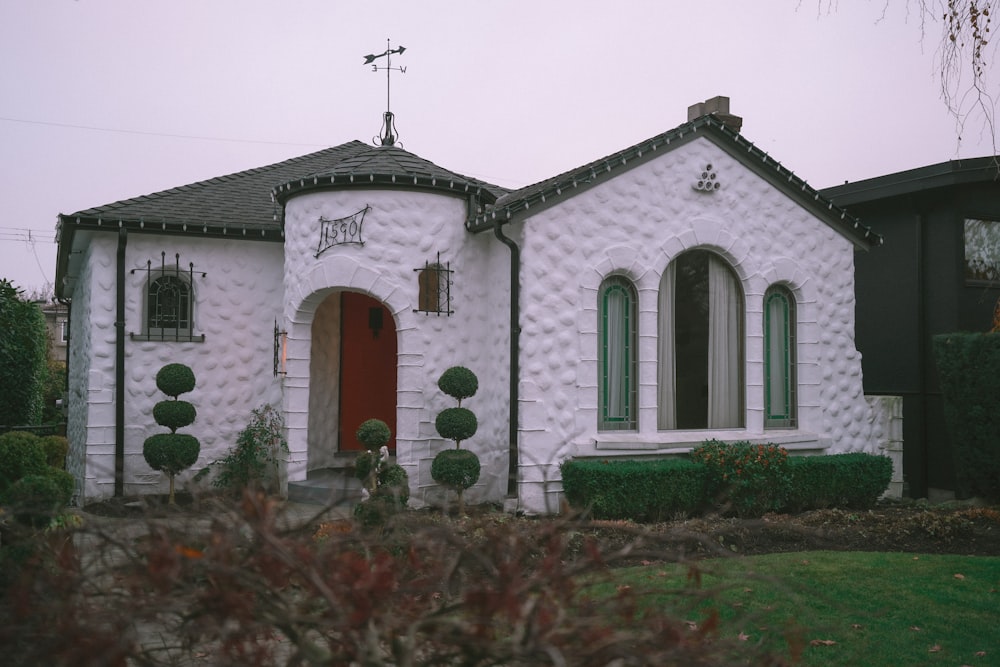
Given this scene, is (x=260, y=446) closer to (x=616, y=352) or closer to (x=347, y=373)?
(x=347, y=373)

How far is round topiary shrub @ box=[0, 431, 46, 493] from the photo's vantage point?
8727 millimetres

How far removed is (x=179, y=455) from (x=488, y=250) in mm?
4554

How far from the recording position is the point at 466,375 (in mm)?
10062

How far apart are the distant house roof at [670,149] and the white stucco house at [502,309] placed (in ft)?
0.09

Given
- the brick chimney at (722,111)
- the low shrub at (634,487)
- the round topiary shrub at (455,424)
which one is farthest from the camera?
the brick chimney at (722,111)

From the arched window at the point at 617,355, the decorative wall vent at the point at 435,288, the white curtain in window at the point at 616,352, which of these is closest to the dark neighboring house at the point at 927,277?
the arched window at the point at 617,355

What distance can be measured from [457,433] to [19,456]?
4617 mm

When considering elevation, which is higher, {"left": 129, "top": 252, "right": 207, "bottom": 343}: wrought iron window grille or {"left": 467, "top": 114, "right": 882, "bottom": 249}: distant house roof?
{"left": 467, "top": 114, "right": 882, "bottom": 249}: distant house roof

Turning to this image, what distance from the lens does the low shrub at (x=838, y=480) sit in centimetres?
1061

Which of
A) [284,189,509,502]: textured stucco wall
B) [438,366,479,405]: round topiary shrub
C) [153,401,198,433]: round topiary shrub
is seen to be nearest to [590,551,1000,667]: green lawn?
[438,366,479,405]: round topiary shrub

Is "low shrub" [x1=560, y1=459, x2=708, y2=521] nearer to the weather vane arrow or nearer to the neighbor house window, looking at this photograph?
the neighbor house window

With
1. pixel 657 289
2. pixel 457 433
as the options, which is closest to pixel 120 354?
pixel 457 433

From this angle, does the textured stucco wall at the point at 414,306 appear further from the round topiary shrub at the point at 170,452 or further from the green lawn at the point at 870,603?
the green lawn at the point at 870,603

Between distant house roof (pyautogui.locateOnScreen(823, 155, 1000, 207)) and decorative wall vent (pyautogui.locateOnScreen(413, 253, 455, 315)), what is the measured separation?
288 inches
